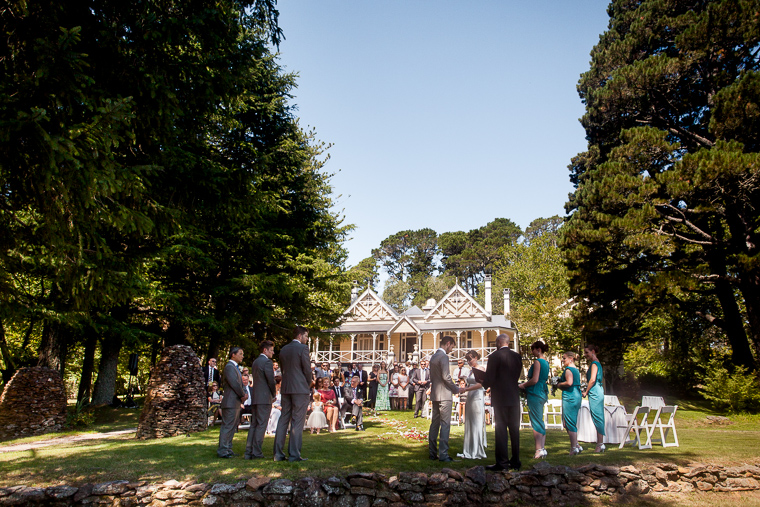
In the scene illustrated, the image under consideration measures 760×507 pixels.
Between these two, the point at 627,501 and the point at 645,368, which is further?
the point at 645,368

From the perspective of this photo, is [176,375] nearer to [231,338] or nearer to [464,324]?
[231,338]

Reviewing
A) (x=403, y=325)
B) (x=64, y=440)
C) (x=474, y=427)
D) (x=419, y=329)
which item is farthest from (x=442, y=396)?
(x=403, y=325)

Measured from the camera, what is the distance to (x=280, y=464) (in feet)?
23.3

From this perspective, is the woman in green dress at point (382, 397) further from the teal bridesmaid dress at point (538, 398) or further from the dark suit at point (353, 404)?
the teal bridesmaid dress at point (538, 398)

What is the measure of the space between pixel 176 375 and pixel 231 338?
8997 mm

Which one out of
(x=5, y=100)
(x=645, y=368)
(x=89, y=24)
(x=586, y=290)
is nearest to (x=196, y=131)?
(x=89, y=24)

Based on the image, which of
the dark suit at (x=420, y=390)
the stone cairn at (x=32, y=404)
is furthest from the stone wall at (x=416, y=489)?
the dark suit at (x=420, y=390)

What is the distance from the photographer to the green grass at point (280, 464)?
6.63 m

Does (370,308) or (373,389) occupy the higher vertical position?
(370,308)

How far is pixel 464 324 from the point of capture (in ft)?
124

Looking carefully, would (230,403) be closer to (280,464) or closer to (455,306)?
(280,464)

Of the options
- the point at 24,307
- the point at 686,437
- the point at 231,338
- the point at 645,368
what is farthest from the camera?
the point at 645,368

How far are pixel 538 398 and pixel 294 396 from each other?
3.94 meters

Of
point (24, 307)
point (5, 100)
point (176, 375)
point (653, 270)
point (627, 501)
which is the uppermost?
point (653, 270)
